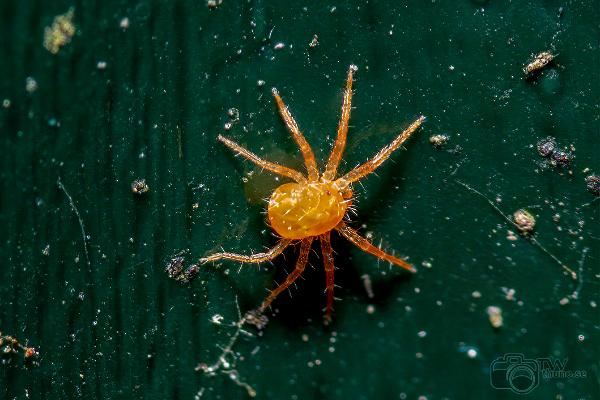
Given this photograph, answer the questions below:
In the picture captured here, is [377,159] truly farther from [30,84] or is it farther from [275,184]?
[30,84]

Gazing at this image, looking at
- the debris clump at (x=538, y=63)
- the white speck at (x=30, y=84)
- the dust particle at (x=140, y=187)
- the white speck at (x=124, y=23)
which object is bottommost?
the debris clump at (x=538, y=63)

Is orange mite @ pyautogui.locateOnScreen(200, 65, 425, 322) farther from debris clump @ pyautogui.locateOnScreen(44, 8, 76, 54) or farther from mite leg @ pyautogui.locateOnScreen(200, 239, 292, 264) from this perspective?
debris clump @ pyautogui.locateOnScreen(44, 8, 76, 54)

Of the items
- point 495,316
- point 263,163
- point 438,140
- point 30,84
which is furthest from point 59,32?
point 495,316

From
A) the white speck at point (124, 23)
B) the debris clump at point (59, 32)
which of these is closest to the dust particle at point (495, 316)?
the white speck at point (124, 23)

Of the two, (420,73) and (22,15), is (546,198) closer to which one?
(420,73)

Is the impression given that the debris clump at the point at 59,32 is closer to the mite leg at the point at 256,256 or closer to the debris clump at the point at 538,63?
the mite leg at the point at 256,256
